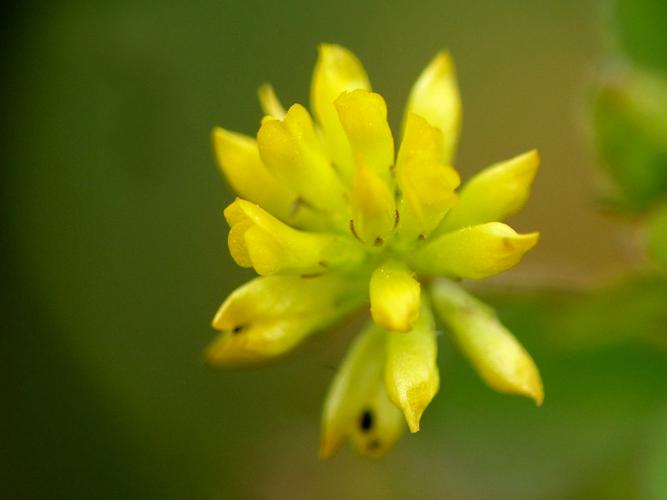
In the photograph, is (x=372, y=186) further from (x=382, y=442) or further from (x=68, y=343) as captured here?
(x=68, y=343)

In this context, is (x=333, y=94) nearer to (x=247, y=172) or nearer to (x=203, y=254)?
(x=247, y=172)

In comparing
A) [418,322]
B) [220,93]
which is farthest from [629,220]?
Result: [220,93]

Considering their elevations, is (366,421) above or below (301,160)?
below

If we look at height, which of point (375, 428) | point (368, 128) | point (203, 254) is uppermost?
point (368, 128)

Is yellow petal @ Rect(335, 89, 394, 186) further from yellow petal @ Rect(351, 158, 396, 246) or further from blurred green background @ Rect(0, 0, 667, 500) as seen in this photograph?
blurred green background @ Rect(0, 0, 667, 500)

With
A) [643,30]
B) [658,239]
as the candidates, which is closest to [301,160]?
[658,239]
